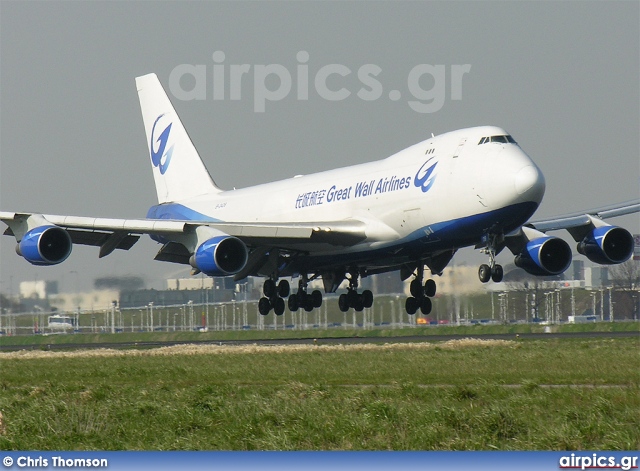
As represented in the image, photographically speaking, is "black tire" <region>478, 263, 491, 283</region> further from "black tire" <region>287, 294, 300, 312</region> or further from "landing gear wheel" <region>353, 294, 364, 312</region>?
"black tire" <region>287, 294, 300, 312</region>

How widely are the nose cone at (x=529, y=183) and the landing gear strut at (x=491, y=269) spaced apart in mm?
2541

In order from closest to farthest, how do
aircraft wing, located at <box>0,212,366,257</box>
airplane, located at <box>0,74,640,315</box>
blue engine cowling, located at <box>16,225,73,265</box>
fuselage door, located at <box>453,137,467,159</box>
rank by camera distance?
airplane, located at <box>0,74,640,315</box> < fuselage door, located at <box>453,137,467,159</box> < aircraft wing, located at <box>0,212,366,257</box> < blue engine cowling, located at <box>16,225,73,265</box>

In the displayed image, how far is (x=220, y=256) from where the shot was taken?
3766cm

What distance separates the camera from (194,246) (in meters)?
39.1

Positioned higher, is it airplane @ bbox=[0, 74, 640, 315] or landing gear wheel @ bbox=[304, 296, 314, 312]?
airplane @ bbox=[0, 74, 640, 315]

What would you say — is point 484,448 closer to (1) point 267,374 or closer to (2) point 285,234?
(1) point 267,374

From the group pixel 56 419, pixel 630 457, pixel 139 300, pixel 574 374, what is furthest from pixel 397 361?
pixel 139 300

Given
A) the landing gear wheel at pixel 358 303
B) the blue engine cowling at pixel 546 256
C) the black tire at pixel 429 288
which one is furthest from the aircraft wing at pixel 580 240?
the landing gear wheel at pixel 358 303

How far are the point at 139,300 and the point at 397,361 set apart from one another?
3428 centimetres

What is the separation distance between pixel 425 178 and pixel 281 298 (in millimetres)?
11122

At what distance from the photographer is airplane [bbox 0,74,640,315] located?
33.2m

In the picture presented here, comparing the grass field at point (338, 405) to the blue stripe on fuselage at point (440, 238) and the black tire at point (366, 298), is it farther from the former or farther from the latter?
the black tire at point (366, 298)

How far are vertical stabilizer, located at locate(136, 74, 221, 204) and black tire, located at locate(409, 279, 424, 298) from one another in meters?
12.5

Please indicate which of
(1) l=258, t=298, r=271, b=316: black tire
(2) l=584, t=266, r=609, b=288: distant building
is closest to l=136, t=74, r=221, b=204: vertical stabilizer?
(1) l=258, t=298, r=271, b=316: black tire
